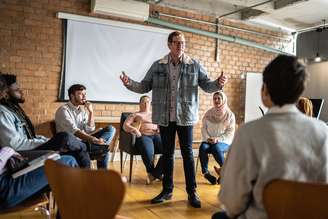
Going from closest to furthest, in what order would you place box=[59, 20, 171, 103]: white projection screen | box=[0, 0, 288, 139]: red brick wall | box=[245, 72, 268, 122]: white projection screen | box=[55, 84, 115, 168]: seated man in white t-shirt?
1. box=[55, 84, 115, 168]: seated man in white t-shirt
2. box=[0, 0, 288, 139]: red brick wall
3. box=[59, 20, 171, 103]: white projection screen
4. box=[245, 72, 268, 122]: white projection screen

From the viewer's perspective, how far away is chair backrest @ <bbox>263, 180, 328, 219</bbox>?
931 mm

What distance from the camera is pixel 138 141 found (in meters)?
3.73

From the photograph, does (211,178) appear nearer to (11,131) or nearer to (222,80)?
(222,80)

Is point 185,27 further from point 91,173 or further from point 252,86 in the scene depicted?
point 91,173

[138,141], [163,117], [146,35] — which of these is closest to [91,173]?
[163,117]

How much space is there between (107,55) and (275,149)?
410cm

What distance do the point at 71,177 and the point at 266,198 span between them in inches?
23.5

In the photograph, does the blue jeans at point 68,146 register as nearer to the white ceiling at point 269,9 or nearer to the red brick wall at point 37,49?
the red brick wall at point 37,49

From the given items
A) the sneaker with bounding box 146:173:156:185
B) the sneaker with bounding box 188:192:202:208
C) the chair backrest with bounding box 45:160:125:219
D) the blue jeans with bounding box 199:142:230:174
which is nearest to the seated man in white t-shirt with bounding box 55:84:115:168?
the sneaker with bounding box 146:173:156:185

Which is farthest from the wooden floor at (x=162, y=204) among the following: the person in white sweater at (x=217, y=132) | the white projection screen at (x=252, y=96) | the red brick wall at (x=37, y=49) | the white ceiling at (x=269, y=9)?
the white ceiling at (x=269, y=9)

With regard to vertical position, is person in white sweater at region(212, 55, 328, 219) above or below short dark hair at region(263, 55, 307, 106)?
below

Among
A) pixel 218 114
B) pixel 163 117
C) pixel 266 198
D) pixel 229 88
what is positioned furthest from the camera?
pixel 229 88

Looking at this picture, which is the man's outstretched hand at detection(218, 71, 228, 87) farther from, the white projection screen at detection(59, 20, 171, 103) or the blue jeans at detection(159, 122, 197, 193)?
the white projection screen at detection(59, 20, 171, 103)

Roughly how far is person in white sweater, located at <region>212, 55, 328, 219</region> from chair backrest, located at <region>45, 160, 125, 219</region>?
14.6 inches
